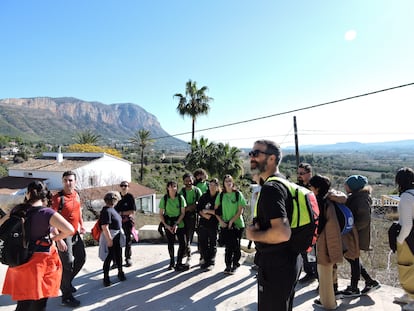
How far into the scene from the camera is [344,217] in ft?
11.9

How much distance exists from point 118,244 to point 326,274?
298 cm

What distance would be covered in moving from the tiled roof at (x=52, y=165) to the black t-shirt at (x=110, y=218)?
23108 mm

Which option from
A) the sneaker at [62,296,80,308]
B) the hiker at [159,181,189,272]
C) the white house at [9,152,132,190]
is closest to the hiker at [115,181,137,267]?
the hiker at [159,181,189,272]

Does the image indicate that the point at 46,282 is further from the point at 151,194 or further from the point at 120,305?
the point at 151,194

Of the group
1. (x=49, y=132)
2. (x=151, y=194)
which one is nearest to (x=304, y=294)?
(x=151, y=194)

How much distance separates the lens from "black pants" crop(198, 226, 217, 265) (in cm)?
527

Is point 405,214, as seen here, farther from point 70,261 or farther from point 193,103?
point 193,103

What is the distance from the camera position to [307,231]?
2.24 metres

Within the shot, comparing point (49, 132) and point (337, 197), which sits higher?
point (49, 132)

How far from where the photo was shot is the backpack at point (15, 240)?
2.63 metres

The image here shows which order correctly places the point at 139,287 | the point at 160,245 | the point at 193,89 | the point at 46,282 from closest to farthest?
the point at 46,282 → the point at 139,287 → the point at 160,245 → the point at 193,89

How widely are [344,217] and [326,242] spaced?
1.28 feet

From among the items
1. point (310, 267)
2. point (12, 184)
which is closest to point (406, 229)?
point (310, 267)

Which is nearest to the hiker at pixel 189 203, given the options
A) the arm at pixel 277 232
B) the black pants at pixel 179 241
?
the black pants at pixel 179 241
